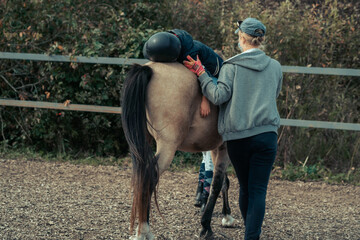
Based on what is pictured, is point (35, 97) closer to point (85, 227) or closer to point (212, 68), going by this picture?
point (85, 227)

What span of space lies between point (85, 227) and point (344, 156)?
169 inches

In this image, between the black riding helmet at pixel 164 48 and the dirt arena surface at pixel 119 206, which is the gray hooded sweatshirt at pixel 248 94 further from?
the dirt arena surface at pixel 119 206

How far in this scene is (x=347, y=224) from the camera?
441 centimetres

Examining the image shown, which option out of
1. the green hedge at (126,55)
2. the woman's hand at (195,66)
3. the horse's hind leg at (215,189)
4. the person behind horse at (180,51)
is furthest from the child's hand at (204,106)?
the green hedge at (126,55)

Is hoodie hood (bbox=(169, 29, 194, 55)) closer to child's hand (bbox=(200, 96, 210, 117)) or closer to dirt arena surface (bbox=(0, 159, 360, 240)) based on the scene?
child's hand (bbox=(200, 96, 210, 117))

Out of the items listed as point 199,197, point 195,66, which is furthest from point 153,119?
point 199,197

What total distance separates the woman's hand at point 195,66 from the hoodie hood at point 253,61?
0.32 metres

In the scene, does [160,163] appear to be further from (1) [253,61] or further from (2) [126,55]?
(2) [126,55]

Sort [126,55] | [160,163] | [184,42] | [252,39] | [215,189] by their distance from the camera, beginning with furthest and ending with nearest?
[126,55] < [215,189] < [184,42] < [160,163] < [252,39]

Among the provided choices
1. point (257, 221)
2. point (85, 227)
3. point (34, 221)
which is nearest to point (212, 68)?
point (257, 221)

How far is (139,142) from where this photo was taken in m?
3.28

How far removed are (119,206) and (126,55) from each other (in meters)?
2.67

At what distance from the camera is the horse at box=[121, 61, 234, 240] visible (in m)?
3.23

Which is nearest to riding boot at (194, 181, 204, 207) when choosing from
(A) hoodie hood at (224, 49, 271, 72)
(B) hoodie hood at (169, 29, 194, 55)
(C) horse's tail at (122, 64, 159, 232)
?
(C) horse's tail at (122, 64, 159, 232)
